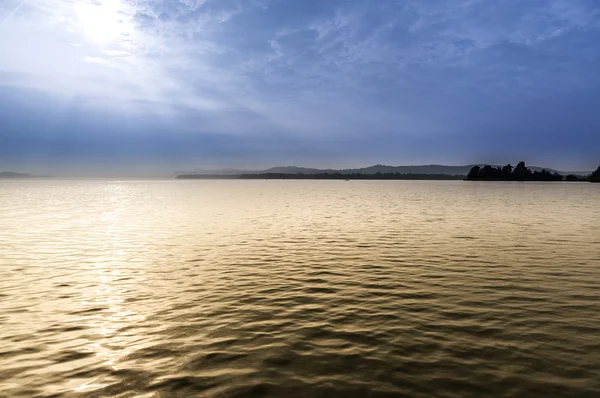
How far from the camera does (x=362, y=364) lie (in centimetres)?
1188

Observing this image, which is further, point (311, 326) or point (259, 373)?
point (311, 326)

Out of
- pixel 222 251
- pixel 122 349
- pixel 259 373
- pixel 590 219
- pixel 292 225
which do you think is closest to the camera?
pixel 259 373

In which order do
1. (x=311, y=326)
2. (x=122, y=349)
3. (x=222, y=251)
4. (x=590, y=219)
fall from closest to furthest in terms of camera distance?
(x=122, y=349), (x=311, y=326), (x=222, y=251), (x=590, y=219)

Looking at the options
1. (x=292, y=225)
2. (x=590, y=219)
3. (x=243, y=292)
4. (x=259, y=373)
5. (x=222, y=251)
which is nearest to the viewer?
(x=259, y=373)

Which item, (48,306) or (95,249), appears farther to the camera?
(95,249)

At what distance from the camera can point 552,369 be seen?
1149 centimetres

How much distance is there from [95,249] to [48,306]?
16789 millimetres

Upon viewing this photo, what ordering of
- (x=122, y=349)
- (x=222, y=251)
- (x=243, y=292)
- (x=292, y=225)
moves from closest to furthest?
1. (x=122, y=349)
2. (x=243, y=292)
3. (x=222, y=251)
4. (x=292, y=225)

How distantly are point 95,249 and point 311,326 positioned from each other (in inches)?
1039

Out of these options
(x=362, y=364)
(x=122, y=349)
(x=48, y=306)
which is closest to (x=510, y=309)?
(x=362, y=364)

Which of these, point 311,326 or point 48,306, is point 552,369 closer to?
point 311,326

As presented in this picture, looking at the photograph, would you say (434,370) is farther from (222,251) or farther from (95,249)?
(95,249)

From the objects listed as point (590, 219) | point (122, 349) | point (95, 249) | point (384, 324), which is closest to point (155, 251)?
point (95, 249)

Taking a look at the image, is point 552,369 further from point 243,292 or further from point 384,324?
point 243,292
